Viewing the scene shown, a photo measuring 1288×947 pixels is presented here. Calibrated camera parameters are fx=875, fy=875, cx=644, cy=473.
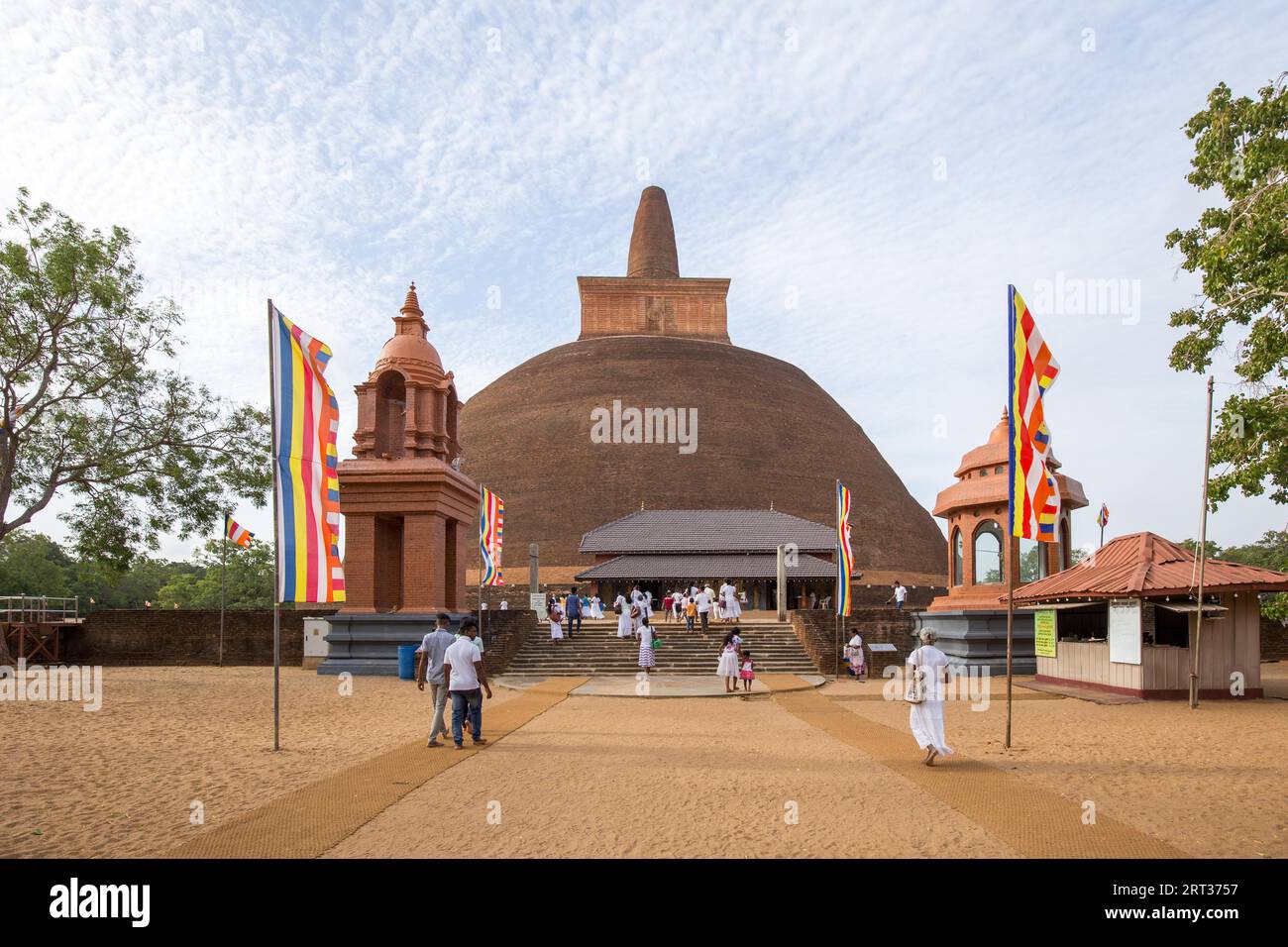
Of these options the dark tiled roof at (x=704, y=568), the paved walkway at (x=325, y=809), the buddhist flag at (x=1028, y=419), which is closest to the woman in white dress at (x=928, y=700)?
the buddhist flag at (x=1028, y=419)

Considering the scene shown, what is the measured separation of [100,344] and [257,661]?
8.83 meters

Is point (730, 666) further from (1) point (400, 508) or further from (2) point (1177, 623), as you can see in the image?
(1) point (400, 508)

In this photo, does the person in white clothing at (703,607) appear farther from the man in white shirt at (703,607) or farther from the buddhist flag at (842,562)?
the buddhist flag at (842,562)

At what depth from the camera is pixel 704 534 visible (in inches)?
1500

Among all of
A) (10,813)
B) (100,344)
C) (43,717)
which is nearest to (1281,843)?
(10,813)

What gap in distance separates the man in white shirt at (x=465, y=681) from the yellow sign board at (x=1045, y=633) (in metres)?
12.8

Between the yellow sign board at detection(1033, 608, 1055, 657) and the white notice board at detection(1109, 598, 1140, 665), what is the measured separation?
1940 mm

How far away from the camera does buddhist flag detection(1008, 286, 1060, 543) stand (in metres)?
10.8

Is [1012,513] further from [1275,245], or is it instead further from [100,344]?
[100,344]

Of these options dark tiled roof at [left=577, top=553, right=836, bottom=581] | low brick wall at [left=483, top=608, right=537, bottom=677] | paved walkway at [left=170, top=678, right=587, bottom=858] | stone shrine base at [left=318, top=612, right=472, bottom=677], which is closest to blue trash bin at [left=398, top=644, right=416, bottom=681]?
stone shrine base at [left=318, top=612, right=472, bottom=677]

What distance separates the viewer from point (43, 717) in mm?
12148

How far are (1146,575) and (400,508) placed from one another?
15.3 meters

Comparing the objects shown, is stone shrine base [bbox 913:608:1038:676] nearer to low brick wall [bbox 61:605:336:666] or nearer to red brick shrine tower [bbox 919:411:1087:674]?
red brick shrine tower [bbox 919:411:1087:674]

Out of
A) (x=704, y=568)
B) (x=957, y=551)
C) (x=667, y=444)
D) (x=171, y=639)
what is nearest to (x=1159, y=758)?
(x=957, y=551)
